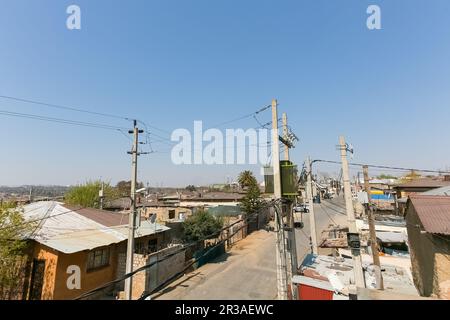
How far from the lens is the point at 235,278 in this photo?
18.3m

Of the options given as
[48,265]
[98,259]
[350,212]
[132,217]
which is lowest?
[98,259]

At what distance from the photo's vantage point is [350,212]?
12391mm

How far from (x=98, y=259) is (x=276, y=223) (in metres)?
11.8

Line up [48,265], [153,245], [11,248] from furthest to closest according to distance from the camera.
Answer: [153,245]
[48,265]
[11,248]

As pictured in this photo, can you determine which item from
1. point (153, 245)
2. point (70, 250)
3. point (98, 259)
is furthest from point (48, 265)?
point (153, 245)

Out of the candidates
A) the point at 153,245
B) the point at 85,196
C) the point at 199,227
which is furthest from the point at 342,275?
the point at 85,196

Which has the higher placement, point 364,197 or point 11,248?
point 364,197

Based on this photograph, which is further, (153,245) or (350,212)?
(153,245)

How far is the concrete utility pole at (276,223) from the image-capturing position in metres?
10.3

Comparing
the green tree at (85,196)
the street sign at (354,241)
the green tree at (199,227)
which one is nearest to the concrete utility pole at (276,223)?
the street sign at (354,241)

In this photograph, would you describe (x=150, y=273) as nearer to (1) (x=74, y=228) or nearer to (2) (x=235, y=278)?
(1) (x=74, y=228)

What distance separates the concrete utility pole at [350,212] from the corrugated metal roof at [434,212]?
119 inches

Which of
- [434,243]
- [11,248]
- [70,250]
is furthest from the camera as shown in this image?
[70,250]
